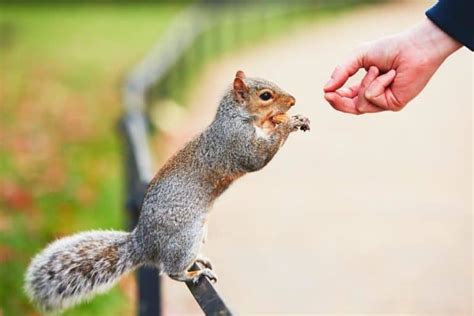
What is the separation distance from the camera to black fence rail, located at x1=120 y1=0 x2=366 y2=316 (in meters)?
3.79

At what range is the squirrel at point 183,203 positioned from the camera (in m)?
2.82

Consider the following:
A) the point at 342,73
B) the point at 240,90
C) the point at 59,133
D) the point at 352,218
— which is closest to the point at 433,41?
the point at 342,73

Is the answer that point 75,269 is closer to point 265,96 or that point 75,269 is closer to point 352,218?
point 265,96

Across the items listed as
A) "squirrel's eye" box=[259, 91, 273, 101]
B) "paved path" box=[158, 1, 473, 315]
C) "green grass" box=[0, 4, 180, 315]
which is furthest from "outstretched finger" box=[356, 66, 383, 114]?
"paved path" box=[158, 1, 473, 315]

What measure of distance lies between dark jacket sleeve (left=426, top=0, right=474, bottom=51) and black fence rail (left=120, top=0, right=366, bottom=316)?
836 millimetres

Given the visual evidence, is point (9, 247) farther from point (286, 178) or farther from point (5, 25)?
point (5, 25)

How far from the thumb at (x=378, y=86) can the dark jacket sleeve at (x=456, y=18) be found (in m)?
0.19

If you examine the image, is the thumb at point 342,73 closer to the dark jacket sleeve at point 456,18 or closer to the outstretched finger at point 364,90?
the outstretched finger at point 364,90

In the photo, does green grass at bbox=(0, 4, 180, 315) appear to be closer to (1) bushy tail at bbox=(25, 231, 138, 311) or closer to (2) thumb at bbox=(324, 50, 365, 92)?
(1) bushy tail at bbox=(25, 231, 138, 311)

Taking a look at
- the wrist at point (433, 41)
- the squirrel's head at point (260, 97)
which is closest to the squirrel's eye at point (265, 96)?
the squirrel's head at point (260, 97)

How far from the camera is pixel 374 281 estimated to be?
18.5ft

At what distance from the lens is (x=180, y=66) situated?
10.8 metres

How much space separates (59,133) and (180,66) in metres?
2.11

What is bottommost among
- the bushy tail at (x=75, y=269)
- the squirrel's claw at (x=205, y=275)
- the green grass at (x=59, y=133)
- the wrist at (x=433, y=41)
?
the squirrel's claw at (x=205, y=275)
